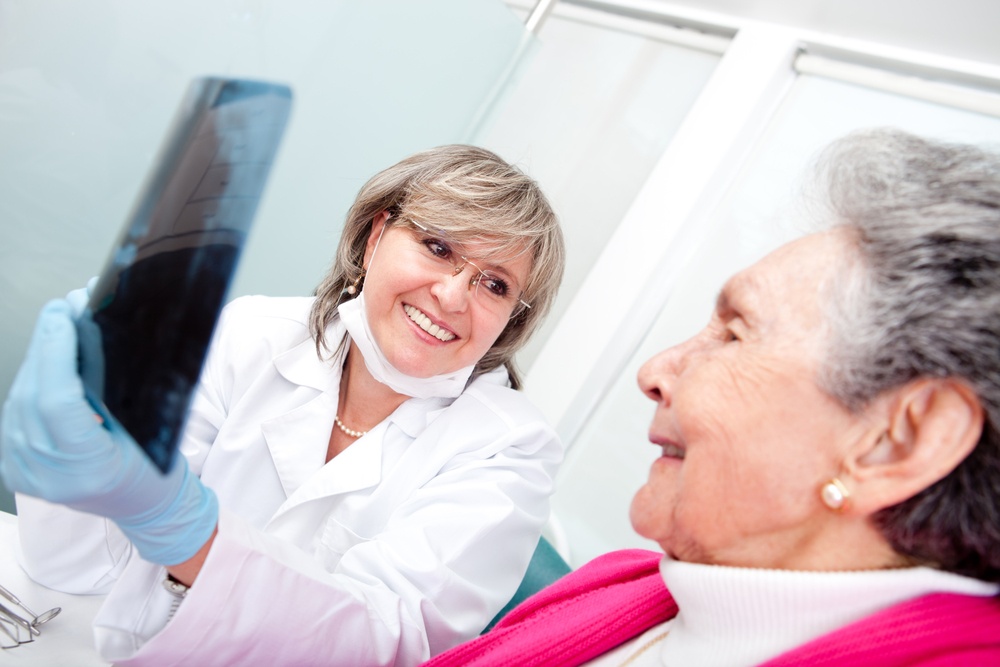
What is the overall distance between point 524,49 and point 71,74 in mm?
1373

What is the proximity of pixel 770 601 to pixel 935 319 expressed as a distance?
0.32 meters

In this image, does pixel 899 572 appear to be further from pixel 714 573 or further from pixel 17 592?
pixel 17 592

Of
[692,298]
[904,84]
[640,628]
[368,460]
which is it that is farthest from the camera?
[692,298]

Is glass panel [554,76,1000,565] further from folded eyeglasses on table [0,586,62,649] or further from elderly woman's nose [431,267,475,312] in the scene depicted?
folded eyeglasses on table [0,586,62,649]

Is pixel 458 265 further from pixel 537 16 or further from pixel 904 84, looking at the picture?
pixel 904 84

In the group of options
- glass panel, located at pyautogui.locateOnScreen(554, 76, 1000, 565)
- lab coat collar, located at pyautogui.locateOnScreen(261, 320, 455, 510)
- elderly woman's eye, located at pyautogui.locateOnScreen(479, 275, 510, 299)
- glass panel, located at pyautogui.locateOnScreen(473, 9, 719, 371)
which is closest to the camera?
lab coat collar, located at pyautogui.locateOnScreen(261, 320, 455, 510)

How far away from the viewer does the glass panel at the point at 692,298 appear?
7.47ft

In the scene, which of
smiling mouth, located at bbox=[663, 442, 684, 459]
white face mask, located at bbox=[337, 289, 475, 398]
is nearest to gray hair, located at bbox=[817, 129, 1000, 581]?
smiling mouth, located at bbox=[663, 442, 684, 459]

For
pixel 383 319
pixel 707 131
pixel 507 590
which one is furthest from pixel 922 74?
pixel 507 590

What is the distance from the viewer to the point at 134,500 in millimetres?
770

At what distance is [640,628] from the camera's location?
1025mm

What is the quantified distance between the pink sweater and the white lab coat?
126 millimetres

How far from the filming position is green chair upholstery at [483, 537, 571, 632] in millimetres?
1552

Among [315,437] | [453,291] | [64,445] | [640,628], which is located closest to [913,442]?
[640,628]
